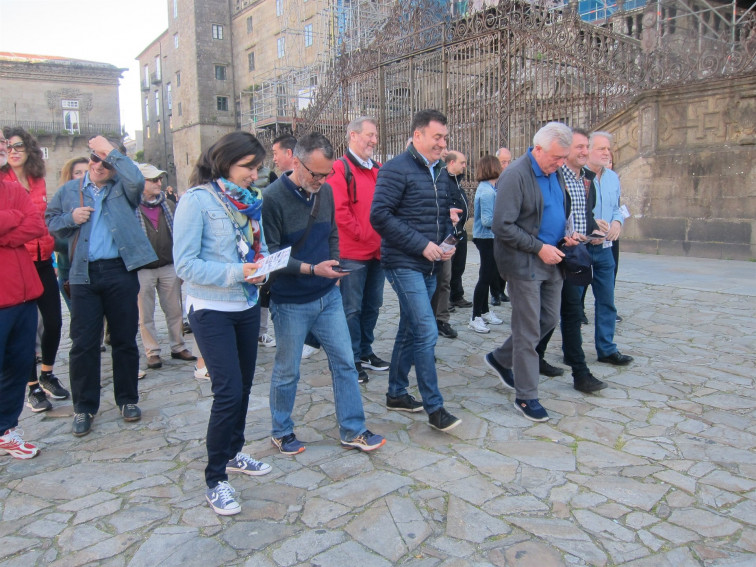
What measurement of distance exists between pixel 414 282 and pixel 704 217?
29.8ft

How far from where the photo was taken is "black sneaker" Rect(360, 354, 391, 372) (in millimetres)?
5556

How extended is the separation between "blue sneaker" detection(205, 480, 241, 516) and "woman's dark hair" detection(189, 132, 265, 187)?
5.34ft

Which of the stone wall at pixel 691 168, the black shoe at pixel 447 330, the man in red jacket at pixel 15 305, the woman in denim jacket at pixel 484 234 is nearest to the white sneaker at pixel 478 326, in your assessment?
the woman in denim jacket at pixel 484 234

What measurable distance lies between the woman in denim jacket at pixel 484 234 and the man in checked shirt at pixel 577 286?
6.05 feet

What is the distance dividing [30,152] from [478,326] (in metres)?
4.68

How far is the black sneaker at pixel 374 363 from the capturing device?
18.2ft

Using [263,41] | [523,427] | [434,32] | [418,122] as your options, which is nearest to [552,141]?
[418,122]

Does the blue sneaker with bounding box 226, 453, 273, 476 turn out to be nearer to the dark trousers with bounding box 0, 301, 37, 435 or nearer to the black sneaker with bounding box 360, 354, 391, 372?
the dark trousers with bounding box 0, 301, 37, 435

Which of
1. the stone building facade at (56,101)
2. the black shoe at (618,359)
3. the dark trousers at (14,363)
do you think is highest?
the stone building facade at (56,101)

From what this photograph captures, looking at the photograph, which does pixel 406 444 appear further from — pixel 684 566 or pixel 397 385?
pixel 684 566

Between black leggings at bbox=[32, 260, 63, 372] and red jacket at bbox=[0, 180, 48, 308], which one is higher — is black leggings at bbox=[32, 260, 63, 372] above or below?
below

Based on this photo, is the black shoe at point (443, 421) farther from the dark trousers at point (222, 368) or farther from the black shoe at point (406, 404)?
the dark trousers at point (222, 368)

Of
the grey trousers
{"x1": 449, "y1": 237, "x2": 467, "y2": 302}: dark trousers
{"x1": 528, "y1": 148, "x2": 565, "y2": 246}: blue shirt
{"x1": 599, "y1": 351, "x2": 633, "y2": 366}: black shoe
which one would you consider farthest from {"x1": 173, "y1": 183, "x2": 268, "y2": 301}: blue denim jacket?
{"x1": 449, "y1": 237, "x2": 467, "y2": 302}: dark trousers

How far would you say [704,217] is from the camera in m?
10.9
